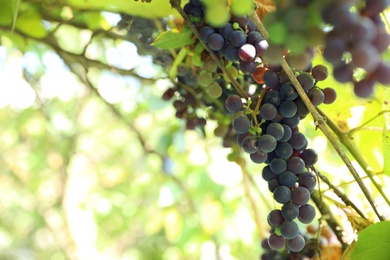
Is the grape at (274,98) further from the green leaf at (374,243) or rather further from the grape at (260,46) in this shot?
the green leaf at (374,243)

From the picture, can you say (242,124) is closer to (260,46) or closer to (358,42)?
(260,46)

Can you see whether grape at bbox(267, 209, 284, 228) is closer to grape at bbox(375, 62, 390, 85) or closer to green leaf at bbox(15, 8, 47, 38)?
grape at bbox(375, 62, 390, 85)

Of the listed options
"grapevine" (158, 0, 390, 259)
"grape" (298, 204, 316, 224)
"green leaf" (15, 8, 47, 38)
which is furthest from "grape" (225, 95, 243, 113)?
"green leaf" (15, 8, 47, 38)

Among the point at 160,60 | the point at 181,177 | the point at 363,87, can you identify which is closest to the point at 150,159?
the point at 181,177

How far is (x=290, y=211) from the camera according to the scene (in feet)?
1.43

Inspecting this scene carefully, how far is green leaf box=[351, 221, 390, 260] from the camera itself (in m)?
0.46

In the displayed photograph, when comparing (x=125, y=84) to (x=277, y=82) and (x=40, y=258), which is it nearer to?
(x=277, y=82)

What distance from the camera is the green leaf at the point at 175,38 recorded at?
0.49m

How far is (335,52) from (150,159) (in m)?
1.12

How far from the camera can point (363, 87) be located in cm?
25

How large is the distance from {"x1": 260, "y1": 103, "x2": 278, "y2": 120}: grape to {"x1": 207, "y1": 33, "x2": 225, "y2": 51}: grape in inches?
2.8

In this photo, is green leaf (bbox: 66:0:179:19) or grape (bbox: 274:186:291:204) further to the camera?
green leaf (bbox: 66:0:179:19)

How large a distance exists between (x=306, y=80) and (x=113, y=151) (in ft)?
5.01

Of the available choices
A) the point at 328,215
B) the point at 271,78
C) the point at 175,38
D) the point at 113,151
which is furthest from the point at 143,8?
the point at 113,151
